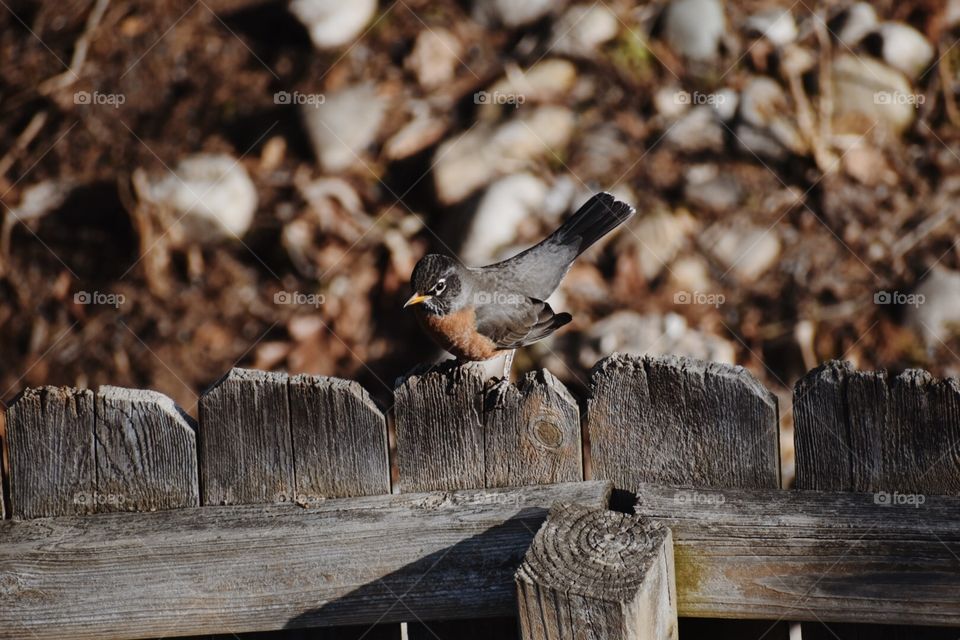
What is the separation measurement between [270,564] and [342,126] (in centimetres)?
393

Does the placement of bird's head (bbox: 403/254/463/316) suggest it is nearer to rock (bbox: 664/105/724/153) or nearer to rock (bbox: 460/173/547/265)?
rock (bbox: 460/173/547/265)

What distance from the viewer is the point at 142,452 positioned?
9.24 ft

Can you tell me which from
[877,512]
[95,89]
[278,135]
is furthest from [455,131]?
[877,512]

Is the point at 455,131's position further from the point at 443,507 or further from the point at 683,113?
the point at 443,507

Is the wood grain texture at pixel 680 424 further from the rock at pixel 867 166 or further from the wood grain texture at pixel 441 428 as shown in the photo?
the rock at pixel 867 166

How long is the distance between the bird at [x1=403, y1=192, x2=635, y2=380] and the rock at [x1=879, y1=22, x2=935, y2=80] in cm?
206

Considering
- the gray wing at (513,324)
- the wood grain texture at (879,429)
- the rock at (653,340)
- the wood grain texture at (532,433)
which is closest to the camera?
the wood grain texture at (879,429)

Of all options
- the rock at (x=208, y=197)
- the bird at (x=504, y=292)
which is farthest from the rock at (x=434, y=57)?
the bird at (x=504, y=292)

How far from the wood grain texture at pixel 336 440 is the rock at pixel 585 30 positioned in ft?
13.8

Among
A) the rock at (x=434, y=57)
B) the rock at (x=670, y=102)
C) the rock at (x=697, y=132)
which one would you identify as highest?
the rock at (x=434, y=57)

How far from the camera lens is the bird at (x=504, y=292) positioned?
15.3 ft

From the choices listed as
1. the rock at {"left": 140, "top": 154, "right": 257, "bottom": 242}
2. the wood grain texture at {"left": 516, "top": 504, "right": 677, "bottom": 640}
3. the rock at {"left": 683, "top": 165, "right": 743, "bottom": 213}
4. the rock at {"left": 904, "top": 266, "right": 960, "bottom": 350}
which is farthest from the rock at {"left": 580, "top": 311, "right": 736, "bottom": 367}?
the wood grain texture at {"left": 516, "top": 504, "right": 677, "bottom": 640}

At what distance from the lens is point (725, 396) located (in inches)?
103

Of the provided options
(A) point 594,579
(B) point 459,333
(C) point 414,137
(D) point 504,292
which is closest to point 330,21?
(C) point 414,137
